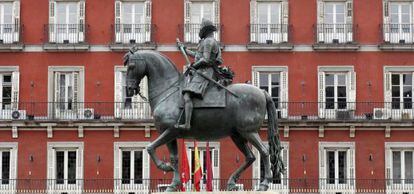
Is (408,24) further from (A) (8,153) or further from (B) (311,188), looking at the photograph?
(A) (8,153)

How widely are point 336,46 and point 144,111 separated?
9.56 m

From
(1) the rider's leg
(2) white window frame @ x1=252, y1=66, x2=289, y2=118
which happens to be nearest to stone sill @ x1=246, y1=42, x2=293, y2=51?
(2) white window frame @ x1=252, y1=66, x2=289, y2=118

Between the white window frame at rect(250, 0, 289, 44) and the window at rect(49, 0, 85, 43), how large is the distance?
810 cm

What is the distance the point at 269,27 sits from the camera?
49656mm

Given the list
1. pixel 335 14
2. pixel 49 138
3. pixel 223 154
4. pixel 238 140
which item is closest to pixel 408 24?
pixel 335 14

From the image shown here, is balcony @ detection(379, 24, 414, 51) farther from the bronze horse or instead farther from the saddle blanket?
the saddle blanket

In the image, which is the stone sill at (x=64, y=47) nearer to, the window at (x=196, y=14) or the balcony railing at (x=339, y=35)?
the window at (x=196, y=14)

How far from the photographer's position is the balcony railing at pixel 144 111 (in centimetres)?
4928

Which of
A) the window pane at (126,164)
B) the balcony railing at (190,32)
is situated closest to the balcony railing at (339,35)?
the balcony railing at (190,32)

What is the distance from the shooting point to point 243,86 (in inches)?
754

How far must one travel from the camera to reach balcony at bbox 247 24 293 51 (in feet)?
163

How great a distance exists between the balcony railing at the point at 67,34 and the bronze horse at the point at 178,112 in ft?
101

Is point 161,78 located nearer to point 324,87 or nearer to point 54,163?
point 54,163

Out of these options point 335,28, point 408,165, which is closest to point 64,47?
point 335,28
